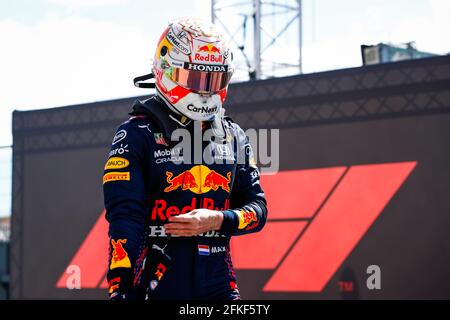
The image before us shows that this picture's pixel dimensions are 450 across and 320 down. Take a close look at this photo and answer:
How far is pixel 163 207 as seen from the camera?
3447 millimetres

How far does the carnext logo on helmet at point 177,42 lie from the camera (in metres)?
3.59

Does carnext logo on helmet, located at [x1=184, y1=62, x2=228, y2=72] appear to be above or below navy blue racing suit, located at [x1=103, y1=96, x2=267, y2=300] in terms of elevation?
above

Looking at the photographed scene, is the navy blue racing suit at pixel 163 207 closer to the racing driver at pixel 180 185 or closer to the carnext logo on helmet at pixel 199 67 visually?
the racing driver at pixel 180 185

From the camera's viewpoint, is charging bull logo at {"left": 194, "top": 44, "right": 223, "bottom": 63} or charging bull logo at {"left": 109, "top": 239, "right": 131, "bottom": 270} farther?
charging bull logo at {"left": 194, "top": 44, "right": 223, "bottom": 63}

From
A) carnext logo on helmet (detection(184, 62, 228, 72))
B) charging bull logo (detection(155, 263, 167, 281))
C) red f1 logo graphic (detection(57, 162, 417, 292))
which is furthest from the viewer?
red f1 logo graphic (detection(57, 162, 417, 292))

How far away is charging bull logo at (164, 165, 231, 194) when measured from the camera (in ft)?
11.3

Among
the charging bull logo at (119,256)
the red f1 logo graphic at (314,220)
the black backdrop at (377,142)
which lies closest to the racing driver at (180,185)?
the charging bull logo at (119,256)

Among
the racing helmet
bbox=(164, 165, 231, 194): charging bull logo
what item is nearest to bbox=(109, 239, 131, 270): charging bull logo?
bbox=(164, 165, 231, 194): charging bull logo

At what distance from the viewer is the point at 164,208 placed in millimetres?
3445

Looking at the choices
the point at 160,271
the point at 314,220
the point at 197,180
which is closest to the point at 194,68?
the point at 197,180

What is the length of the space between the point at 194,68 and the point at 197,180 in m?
0.48

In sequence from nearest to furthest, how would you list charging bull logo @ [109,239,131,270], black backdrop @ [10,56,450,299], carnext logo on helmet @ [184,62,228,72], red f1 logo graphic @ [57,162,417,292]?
charging bull logo @ [109,239,131,270] → carnext logo on helmet @ [184,62,228,72] → black backdrop @ [10,56,450,299] → red f1 logo graphic @ [57,162,417,292]

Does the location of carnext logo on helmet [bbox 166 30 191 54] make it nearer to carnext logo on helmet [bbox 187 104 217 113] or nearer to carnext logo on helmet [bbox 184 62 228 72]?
carnext logo on helmet [bbox 184 62 228 72]

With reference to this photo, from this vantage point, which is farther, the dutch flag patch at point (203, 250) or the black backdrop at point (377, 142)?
the black backdrop at point (377, 142)
